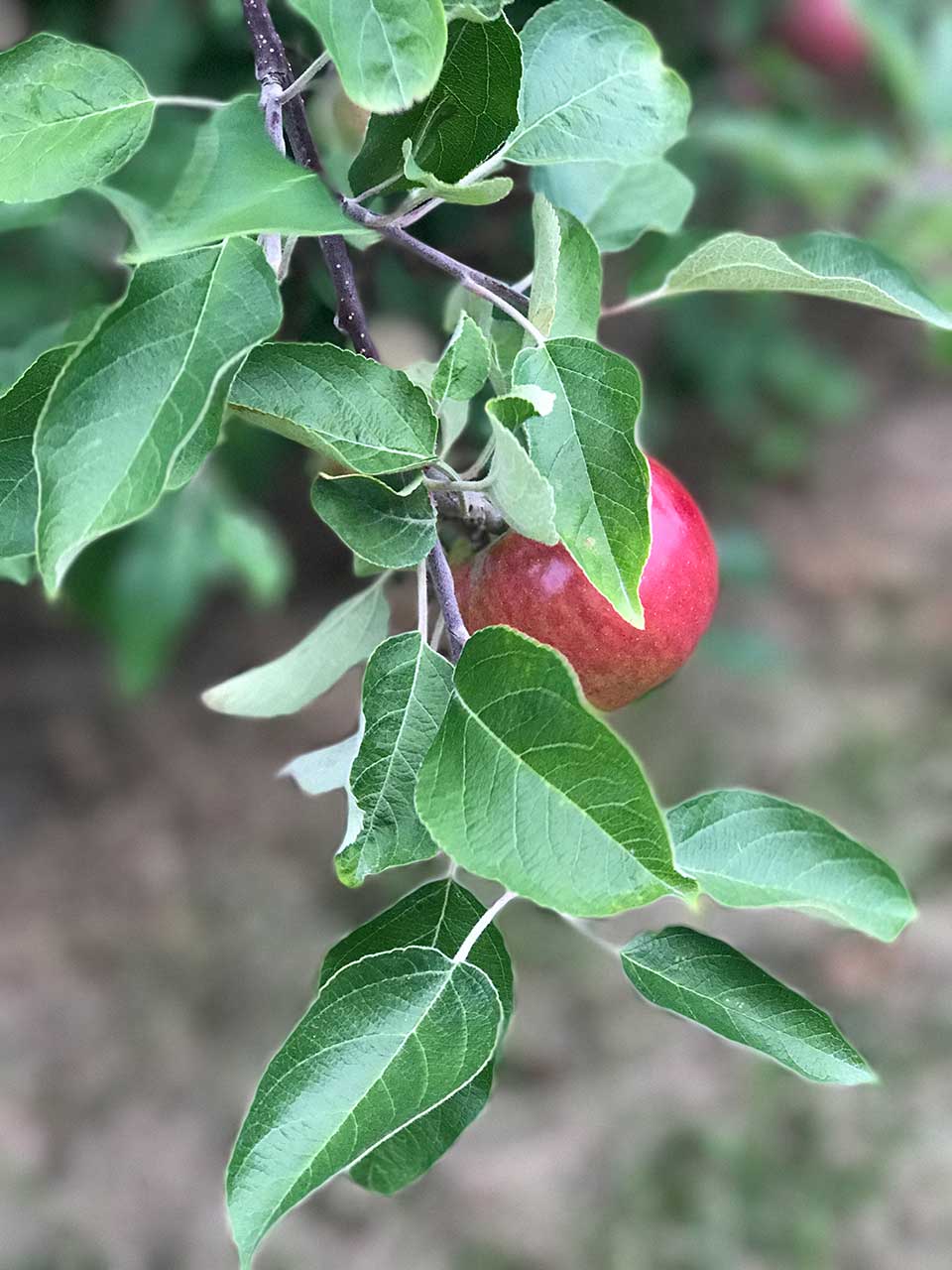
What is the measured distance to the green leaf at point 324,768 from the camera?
0.59 meters

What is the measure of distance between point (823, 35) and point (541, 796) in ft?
5.80

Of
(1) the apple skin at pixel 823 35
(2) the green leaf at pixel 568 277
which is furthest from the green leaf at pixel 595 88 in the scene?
(1) the apple skin at pixel 823 35

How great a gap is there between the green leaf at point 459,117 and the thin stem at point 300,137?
0.03 m

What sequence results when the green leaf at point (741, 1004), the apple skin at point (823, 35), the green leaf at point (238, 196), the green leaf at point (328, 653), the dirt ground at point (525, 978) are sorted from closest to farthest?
1. the green leaf at point (238, 196)
2. the green leaf at point (741, 1004)
3. the green leaf at point (328, 653)
4. the dirt ground at point (525, 978)
5. the apple skin at point (823, 35)

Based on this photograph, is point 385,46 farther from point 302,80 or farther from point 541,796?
point 541,796

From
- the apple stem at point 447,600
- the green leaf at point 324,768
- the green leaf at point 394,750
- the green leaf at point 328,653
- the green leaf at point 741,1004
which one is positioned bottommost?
the green leaf at point 741,1004

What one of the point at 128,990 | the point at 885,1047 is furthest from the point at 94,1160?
the point at 885,1047

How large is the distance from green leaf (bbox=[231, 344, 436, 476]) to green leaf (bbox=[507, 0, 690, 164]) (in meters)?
0.13

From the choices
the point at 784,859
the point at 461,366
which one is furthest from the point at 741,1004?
the point at 461,366

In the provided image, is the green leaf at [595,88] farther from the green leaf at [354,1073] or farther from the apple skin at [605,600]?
the green leaf at [354,1073]

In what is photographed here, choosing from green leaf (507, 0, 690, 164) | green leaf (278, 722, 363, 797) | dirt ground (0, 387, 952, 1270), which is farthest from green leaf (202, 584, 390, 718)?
dirt ground (0, 387, 952, 1270)

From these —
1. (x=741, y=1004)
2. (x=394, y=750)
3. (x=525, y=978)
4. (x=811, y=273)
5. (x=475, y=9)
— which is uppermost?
(x=475, y=9)

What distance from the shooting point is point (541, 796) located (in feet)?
1.44

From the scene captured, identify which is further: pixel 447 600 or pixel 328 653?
pixel 328 653
